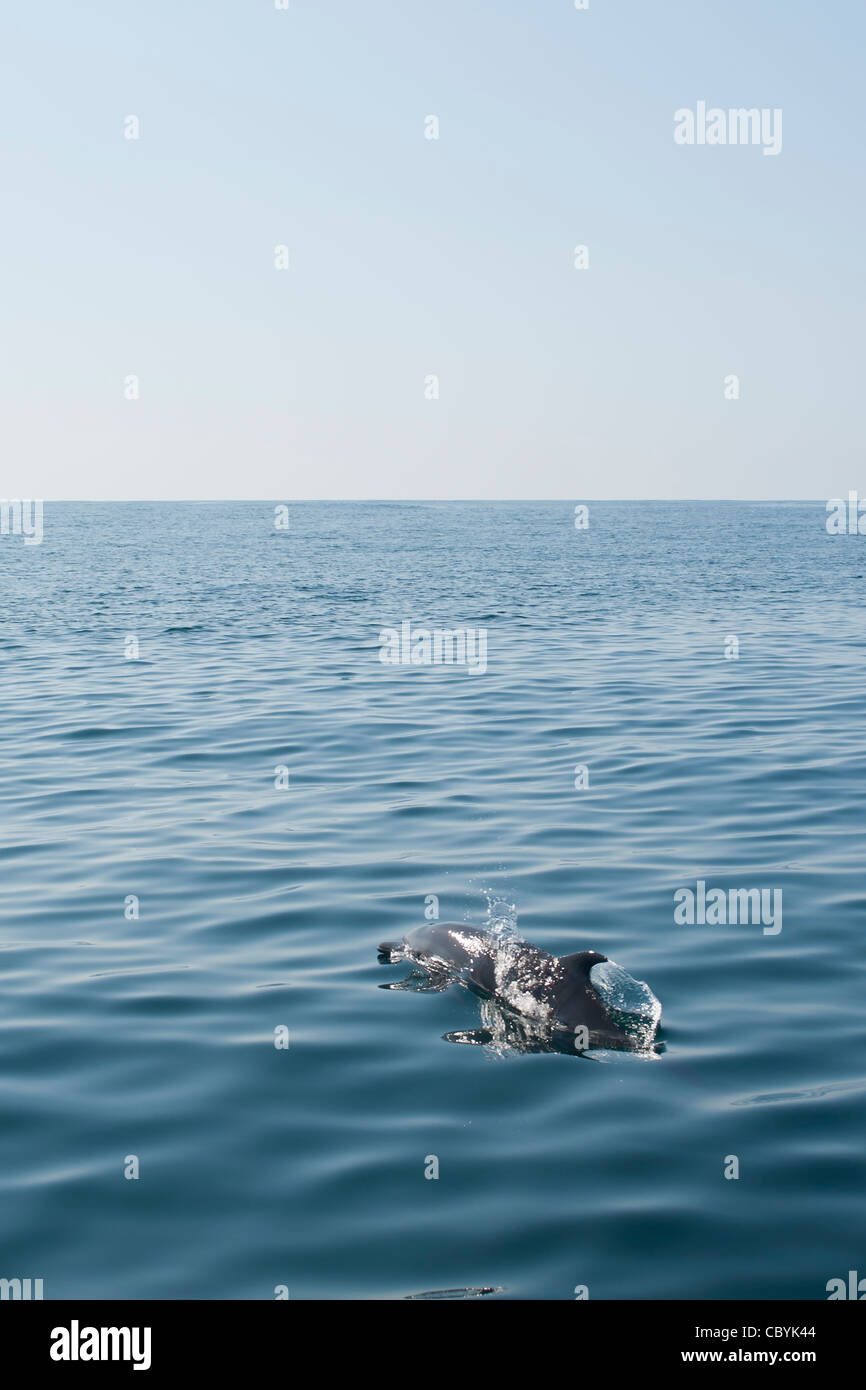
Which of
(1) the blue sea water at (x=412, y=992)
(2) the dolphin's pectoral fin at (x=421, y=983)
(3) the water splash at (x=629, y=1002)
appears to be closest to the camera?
(1) the blue sea water at (x=412, y=992)

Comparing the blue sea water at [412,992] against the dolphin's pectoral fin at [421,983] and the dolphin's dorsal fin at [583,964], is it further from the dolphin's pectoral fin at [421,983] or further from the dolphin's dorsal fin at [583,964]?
the dolphin's dorsal fin at [583,964]

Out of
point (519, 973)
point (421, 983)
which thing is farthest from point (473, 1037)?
point (421, 983)

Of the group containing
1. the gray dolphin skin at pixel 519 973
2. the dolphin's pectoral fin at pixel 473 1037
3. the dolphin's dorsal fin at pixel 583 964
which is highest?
the dolphin's dorsal fin at pixel 583 964

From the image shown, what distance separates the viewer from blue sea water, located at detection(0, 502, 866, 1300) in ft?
21.0

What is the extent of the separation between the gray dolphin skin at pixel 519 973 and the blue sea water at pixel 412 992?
26 centimetres

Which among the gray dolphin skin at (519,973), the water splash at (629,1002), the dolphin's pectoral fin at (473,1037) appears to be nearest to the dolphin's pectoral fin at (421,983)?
the gray dolphin skin at (519,973)

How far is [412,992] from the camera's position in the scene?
981 centimetres

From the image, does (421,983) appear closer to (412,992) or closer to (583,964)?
(412,992)

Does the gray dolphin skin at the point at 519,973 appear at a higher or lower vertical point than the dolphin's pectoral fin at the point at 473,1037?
higher

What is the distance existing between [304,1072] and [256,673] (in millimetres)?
18790

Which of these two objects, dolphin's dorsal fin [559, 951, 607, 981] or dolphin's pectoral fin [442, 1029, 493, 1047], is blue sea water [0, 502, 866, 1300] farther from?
dolphin's dorsal fin [559, 951, 607, 981]

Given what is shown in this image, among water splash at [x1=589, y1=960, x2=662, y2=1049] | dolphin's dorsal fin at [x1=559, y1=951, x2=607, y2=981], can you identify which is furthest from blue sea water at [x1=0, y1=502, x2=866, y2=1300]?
dolphin's dorsal fin at [x1=559, y1=951, x2=607, y2=981]

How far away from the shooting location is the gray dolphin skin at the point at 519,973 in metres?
8.88

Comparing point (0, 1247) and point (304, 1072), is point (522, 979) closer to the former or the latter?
point (304, 1072)
